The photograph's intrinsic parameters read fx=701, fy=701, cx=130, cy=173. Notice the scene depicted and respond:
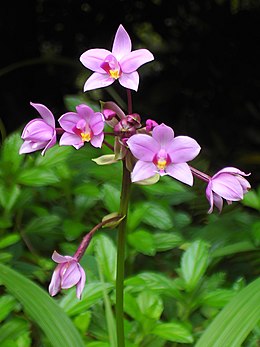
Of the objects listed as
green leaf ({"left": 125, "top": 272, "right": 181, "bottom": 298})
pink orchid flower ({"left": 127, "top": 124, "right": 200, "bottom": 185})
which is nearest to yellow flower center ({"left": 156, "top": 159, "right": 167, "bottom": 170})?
pink orchid flower ({"left": 127, "top": 124, "right": 200, "bottom": 185})

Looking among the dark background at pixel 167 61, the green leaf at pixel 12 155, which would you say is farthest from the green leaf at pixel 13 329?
the dark background at pixel 167 61

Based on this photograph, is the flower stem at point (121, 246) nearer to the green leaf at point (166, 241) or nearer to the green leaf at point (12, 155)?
the green leaf at point (166, 241)

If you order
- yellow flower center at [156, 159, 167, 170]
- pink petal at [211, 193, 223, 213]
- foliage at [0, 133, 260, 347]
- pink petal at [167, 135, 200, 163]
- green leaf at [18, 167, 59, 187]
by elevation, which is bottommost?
foliage at [0, 133, 260, 347]

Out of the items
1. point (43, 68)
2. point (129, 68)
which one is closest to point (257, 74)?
point (43, 68)

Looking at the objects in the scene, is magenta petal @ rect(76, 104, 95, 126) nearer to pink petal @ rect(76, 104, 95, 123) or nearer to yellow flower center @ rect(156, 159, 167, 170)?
pink petal @ rect(76, 104, 95, 123)

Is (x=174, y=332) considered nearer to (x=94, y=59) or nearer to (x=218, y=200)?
(x=218, y=200)

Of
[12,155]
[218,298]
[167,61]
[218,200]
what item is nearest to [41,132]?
[218,200]

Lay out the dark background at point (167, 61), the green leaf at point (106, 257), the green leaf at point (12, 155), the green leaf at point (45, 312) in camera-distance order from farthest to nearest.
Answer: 1. the dark background at point (167, 61)
2. the green leaf at point (12, 155)
3. the green leaf at point (106, 257)
4. the green leaf at point (45, 312)
